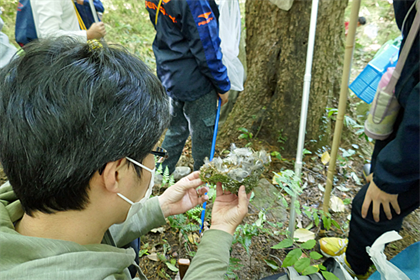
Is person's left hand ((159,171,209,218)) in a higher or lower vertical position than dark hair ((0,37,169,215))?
lower

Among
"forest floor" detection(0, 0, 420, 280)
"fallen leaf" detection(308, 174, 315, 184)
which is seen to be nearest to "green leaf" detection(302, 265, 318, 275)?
"forest floor" detection(0, 0, 420, 280)

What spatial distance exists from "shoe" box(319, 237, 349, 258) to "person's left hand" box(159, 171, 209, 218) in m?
1.31

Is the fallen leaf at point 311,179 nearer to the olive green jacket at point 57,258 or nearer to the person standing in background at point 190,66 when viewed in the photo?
the person standing in background at point 190,66

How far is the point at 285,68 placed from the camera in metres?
3.10

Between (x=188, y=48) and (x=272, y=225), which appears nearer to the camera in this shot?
(x=272, y=225)

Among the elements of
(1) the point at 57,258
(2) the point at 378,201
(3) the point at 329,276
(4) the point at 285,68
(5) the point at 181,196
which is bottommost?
(3) the point at 329,276

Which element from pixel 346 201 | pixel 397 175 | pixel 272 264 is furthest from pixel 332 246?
pixel 397 175

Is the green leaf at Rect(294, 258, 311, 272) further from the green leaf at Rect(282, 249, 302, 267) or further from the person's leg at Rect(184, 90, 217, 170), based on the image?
the person's leg at Rect(184, 90, 217, 170)

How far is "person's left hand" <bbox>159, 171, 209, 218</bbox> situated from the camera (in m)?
1.62

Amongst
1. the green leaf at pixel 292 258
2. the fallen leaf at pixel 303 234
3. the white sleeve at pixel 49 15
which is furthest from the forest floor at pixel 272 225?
the white sleeve at pixel 49 15

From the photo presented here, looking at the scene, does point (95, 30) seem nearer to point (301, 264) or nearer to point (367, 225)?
point (301, 264)

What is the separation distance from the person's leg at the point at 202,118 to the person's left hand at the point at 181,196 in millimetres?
1125

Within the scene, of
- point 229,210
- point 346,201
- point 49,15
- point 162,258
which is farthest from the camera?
point 346,201

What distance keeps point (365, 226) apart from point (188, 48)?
6.86 ft
